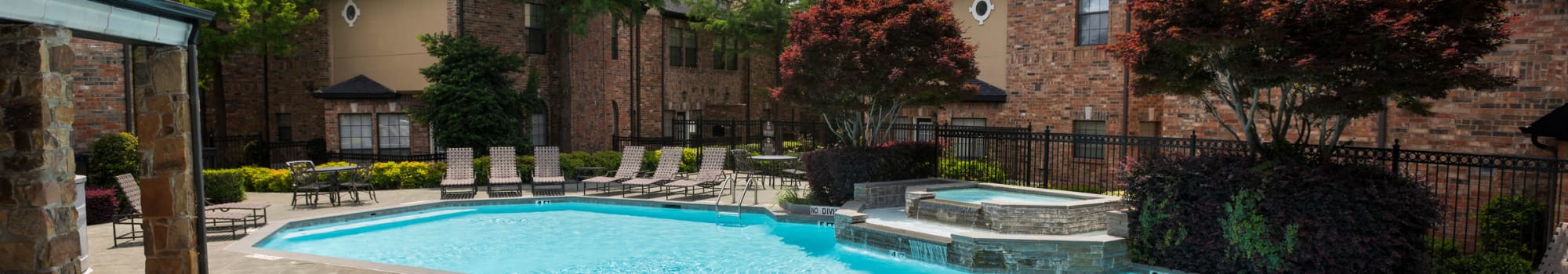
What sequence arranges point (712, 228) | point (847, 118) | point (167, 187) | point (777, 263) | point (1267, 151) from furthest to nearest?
point (847, 118), point (712, 228), point (777, 263), point (1267, 151), point (167, 187)

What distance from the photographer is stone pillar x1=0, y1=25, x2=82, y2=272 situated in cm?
537

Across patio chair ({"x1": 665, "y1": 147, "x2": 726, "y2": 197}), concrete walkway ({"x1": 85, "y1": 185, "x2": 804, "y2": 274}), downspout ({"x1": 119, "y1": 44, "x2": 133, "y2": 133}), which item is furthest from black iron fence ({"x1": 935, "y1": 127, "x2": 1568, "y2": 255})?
downspout ({"x1": 119, "y1": 44, "x2": 133, "y2": 133})

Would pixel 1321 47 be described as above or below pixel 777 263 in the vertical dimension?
above

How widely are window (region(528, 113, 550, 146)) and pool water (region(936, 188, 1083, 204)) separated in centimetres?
1347

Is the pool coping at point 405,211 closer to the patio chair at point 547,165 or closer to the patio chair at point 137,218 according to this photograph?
the patio chair at point 137,218

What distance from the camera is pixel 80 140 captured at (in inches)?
597

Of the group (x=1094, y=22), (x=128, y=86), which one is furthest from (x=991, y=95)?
(x=128, y=86)

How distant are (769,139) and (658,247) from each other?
33.4ft

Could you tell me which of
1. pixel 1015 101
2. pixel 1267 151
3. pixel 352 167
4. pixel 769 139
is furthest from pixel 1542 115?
pixel 352 167

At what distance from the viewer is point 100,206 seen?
12242 mm

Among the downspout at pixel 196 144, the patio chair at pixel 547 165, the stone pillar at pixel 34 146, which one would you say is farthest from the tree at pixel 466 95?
the stone pillar at pixel 34 146

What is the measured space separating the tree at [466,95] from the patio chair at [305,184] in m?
3.16

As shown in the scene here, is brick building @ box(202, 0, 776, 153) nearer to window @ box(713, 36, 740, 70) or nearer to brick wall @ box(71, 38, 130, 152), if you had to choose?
window @ box(713, 36, 740, 70)

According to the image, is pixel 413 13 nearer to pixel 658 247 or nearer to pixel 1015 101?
pixel 658 247
